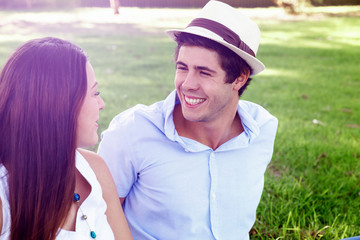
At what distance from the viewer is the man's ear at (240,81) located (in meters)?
2.53

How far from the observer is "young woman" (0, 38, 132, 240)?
5.07ft

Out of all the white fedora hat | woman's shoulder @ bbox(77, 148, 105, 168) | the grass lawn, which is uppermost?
the white fedora hat

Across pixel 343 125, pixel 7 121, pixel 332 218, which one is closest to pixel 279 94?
pixel 343 125

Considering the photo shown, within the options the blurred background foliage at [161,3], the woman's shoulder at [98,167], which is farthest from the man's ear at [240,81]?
the blurred background foliage at [161,3]

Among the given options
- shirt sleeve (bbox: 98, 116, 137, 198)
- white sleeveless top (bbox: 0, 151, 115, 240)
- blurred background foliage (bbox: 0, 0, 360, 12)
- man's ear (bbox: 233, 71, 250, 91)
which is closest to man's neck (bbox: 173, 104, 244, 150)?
man's ear (bbox: 233, 71, 250, 91)

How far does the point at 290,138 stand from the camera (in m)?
4.43

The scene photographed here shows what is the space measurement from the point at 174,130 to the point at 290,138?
2432 mm

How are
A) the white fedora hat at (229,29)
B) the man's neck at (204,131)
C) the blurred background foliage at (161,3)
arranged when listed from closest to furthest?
1. the white fedora hat at (229,29)
2. the man's neck at (204,131)
3. the blurred background foliage at (161,3)

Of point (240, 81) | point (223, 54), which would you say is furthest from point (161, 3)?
point (223, 54)

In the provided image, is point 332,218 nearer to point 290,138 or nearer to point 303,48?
point 290,138

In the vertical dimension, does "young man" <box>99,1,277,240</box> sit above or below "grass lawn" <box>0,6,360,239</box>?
above

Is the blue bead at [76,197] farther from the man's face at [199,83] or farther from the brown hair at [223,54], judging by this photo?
the brown hair at [223,54]

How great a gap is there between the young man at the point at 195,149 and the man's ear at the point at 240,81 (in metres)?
0.03

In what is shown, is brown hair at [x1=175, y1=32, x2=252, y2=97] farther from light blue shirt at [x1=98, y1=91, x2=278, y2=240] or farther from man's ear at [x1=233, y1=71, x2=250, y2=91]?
light blue shirt at [x1=98, y1=91, x2=278, y2=240]
